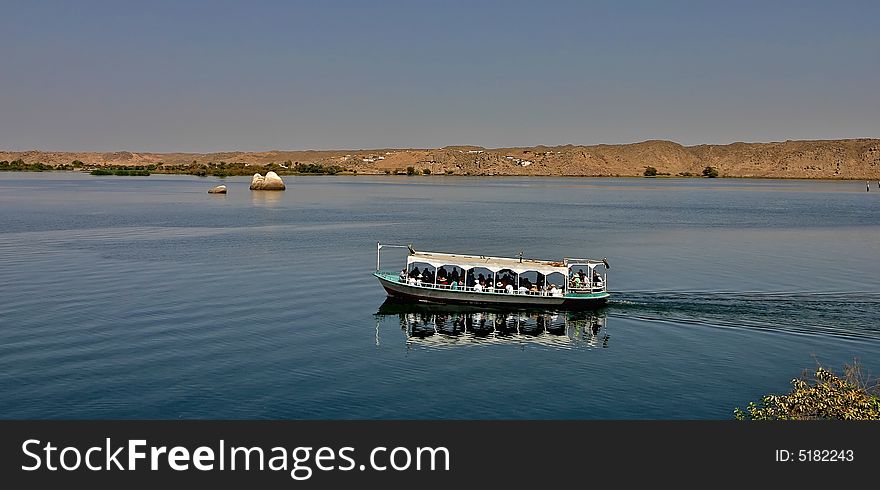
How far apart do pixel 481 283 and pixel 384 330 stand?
10.1 m

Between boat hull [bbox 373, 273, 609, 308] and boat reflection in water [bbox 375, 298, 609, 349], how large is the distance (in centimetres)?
45

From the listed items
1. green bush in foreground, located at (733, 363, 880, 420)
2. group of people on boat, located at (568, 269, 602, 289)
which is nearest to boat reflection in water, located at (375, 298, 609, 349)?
group of people on boat, located at (568, 269, 602, 289)

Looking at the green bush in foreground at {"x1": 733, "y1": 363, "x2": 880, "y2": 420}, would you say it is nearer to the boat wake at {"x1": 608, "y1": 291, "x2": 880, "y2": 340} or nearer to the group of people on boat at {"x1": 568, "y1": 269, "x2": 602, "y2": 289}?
the boat wake at {"x1": 608, "y1": 291, "x2": 880, "y2": 340}

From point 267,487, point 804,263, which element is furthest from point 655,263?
point 267,487

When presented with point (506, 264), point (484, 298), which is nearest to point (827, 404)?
point (484, 298)

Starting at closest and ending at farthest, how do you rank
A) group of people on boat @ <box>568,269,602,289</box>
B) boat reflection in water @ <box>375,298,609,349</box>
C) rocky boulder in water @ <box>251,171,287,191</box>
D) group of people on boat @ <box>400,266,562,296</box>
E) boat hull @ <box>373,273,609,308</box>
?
boat reflection in water @ <box>375,298,609,349</box> → boat hull @ <box>373,273,609,308</box> → group of people on boat @ <box>400,266,562,296</box> → group of people on boat @ <box>568,269,602,289</box> → rocky boulder in water @ <box>251,171,287,191</box>

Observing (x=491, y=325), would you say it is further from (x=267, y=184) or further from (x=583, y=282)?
(x=267, y=184)

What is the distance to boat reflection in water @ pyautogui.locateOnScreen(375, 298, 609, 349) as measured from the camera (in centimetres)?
4447

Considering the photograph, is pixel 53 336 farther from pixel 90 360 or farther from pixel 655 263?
pixel 655 263

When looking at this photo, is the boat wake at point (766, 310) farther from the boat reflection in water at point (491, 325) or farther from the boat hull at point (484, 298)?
the boat reflection in water at point (491, 325)

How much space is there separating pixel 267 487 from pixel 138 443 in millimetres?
3480

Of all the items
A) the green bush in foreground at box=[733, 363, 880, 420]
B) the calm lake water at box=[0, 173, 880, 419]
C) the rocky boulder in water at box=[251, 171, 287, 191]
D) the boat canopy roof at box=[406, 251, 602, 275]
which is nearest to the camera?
the green bush in foreground at box=[733, 363, 880, 420]

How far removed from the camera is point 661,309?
5088 centimetres

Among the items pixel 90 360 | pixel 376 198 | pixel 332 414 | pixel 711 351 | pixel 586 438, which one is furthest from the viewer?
pixel 376 198
